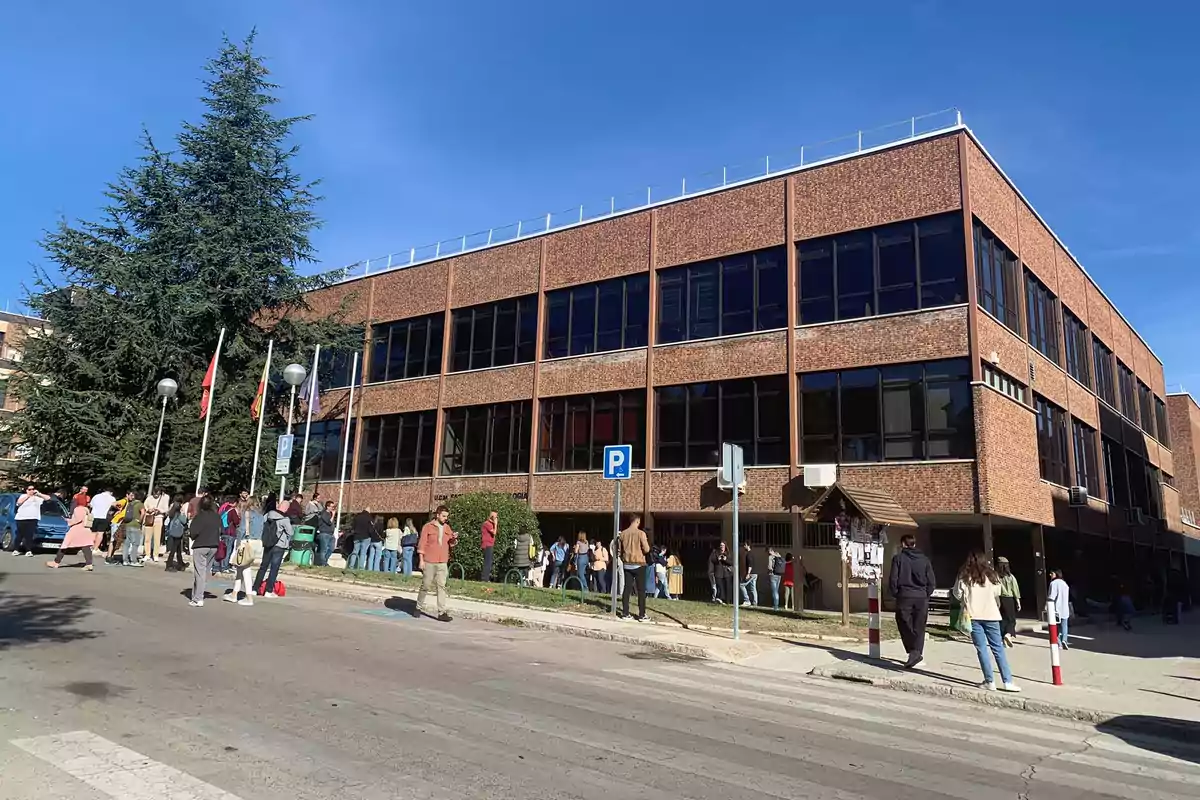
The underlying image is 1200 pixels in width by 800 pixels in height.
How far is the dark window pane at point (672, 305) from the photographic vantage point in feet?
88.2

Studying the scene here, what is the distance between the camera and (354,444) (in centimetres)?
3553

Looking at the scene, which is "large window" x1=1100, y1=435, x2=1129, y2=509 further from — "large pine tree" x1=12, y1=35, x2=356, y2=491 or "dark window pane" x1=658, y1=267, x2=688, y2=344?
"large pine tree" x1=12, y1=35, x2=356, y2=491

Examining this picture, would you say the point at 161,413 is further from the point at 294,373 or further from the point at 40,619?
the point at 40,619

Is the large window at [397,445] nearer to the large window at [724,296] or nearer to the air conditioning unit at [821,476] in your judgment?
the large window at [724,296]

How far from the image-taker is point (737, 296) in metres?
25.6

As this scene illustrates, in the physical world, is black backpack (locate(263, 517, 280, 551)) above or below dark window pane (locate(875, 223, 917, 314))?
below

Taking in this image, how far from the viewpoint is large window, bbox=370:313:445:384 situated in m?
33.8

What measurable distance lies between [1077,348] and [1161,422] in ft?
61.7

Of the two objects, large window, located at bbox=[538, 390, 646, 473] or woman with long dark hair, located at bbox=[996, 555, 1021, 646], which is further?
large window, located at bbox=[538, 390, 646, 473]

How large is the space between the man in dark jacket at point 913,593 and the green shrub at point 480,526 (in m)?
13.6

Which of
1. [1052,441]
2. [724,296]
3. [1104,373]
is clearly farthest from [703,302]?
[1104,373]

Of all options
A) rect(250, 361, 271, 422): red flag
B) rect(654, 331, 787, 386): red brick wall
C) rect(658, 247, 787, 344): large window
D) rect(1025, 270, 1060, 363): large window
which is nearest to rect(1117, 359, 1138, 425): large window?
rect(1025, 270, 1060, 363): large window

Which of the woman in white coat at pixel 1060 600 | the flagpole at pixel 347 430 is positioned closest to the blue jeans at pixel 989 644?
the woman in white coat at pixel 1060 600

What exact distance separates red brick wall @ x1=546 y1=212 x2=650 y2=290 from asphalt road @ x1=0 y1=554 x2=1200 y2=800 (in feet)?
61.7
